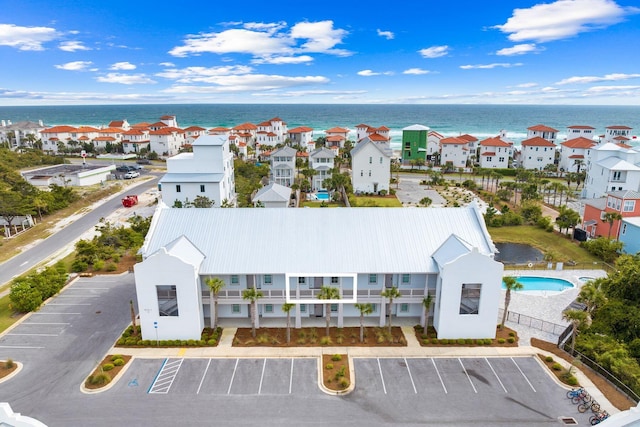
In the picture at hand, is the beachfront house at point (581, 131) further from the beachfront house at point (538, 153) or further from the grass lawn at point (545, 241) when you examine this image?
the grass lawn at point (545, 241)

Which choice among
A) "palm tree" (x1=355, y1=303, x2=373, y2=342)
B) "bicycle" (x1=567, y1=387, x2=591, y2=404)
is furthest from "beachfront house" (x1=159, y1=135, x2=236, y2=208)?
"bicycle" (x1=567, y1=387, x2=591, y2=404)

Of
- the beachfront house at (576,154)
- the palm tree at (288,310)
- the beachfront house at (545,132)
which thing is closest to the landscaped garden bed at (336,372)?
the palm tree at (288,310)

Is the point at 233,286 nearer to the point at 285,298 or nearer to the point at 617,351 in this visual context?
the point at 285,298

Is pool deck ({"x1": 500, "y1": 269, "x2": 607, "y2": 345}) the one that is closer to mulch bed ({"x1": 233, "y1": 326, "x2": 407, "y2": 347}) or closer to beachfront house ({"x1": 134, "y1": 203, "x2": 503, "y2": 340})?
beachfront house ({"x1": 134, "y1": 203, "x2": 503, "y2": 340})

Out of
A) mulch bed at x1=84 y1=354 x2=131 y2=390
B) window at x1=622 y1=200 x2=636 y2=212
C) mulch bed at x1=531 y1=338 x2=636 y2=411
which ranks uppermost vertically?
window at x1=622 y1=200 x2=636 y2=212

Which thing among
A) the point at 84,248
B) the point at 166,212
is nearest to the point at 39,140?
the point at 84,248
